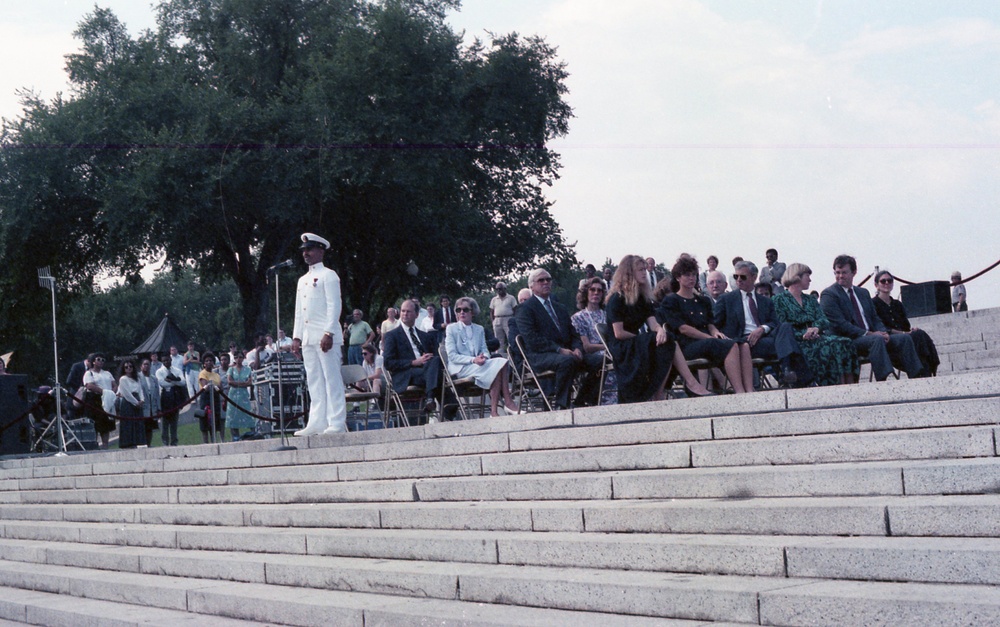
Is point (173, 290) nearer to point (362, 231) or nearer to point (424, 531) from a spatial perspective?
point (362, 231)

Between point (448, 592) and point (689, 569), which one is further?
point (448, 592)

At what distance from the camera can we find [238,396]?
59.8ft

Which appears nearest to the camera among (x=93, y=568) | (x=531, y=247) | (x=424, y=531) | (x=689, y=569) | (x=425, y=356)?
(x=689, y=569)

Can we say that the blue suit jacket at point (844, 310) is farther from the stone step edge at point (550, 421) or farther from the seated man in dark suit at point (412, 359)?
the seated man in dark suit at point (412, 359)

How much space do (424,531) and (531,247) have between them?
89.4 ft

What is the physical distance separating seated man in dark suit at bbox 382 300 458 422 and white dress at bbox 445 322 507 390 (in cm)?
55

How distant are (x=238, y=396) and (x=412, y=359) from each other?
20.9ft

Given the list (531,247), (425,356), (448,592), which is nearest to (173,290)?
(531,247)

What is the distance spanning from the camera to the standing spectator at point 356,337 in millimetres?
17922

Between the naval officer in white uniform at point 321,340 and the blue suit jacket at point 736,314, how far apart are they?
3.61 m

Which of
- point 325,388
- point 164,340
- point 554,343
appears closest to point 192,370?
point 325,388

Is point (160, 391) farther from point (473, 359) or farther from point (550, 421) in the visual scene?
point (550, 421)

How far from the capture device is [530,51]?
33438mm

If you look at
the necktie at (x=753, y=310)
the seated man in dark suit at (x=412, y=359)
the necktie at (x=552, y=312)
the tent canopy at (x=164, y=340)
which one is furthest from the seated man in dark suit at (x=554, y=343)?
the tent canopy at (x=164, y=340)
